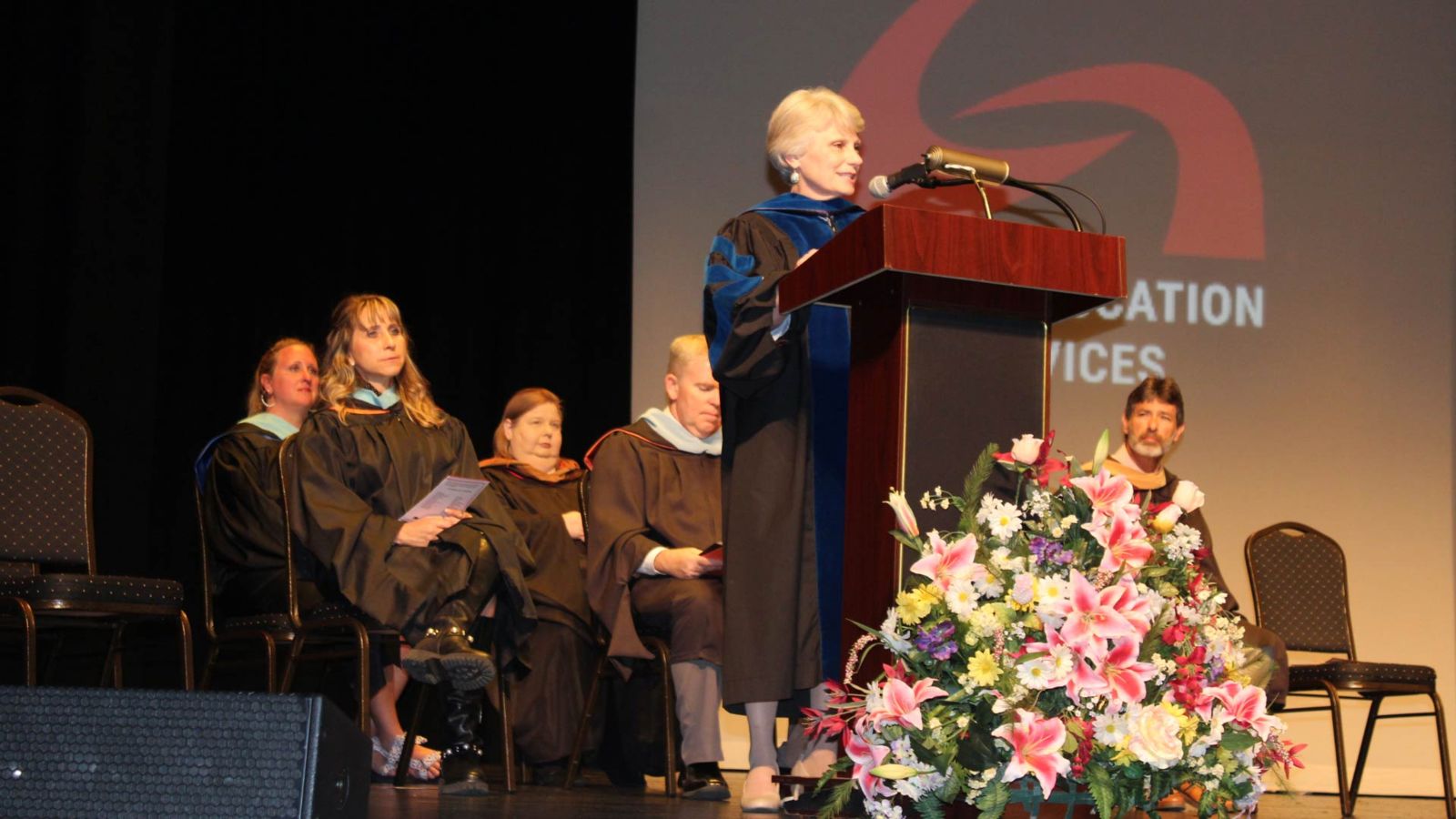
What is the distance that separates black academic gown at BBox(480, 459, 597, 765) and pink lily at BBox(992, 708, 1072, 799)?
261 centimetres

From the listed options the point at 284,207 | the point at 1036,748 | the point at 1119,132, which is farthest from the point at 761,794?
the point at 1119,132

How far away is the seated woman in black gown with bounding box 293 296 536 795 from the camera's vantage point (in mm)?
4059

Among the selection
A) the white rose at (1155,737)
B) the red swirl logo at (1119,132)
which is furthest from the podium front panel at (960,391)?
the red swirl logo at (1119,132)

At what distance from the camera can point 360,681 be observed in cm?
386

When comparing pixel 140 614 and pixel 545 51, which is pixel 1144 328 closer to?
pixel 545 51

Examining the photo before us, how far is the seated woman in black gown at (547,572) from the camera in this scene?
4684mm

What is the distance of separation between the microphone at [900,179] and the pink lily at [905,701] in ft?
2.90

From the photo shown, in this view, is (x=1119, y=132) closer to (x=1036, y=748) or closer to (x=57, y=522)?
(x=57, y=522)

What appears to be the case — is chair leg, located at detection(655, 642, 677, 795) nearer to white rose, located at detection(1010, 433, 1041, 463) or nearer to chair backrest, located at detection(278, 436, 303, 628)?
chair backrest, located at detection(278, 436, 303, 628)

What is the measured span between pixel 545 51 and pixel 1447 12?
12.7ft

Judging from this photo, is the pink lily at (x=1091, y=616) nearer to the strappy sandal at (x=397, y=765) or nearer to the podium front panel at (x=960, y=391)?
the podium front panel at (x=960, y=391)

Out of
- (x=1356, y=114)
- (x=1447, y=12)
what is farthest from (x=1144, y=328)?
(x=1447, y=12)

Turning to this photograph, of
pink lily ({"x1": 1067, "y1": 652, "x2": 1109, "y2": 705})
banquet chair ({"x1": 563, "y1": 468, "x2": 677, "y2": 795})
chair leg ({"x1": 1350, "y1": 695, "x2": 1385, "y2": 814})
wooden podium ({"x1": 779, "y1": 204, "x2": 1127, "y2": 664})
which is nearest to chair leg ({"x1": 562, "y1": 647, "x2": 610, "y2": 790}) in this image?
banquet chair ({"x1": 563, "y1": 468, "x2": 677, "y2": 795})

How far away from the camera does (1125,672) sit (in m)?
2.14
